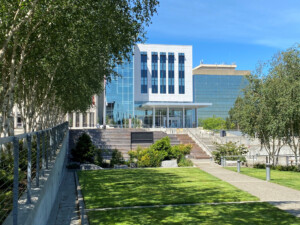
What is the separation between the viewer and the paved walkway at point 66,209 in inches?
355

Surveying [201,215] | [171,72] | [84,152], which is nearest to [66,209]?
[201,215]

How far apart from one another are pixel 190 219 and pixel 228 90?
13428cm

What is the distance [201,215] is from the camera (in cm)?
Answer: 930

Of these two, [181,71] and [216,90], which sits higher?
[216,90]

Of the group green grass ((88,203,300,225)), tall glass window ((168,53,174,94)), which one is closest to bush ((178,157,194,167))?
green grass ((88,203,300,225))

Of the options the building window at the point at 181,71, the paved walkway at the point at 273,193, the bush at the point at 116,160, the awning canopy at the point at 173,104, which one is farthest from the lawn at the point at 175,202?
the building window at the point at 181,71

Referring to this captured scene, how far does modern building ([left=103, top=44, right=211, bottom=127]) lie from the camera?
2643 inches

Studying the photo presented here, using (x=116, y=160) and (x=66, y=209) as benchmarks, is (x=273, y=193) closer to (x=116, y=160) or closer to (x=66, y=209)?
(x=66, y=209)

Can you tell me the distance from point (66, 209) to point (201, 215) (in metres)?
4.50

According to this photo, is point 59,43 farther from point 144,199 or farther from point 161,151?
point 161,151

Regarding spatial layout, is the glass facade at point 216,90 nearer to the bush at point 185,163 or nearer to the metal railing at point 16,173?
the bush at point 185,163

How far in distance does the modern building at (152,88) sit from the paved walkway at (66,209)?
50.5 metres

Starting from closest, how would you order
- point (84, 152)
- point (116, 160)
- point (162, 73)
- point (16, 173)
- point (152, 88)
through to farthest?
point (16, 173)
point (116, 160)
point (84, 152)
point (152, 88)
point (162, 73)

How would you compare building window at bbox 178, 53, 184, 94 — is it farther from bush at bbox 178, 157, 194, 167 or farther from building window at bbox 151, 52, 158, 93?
bush at bbox 178, 157, 194, 167
